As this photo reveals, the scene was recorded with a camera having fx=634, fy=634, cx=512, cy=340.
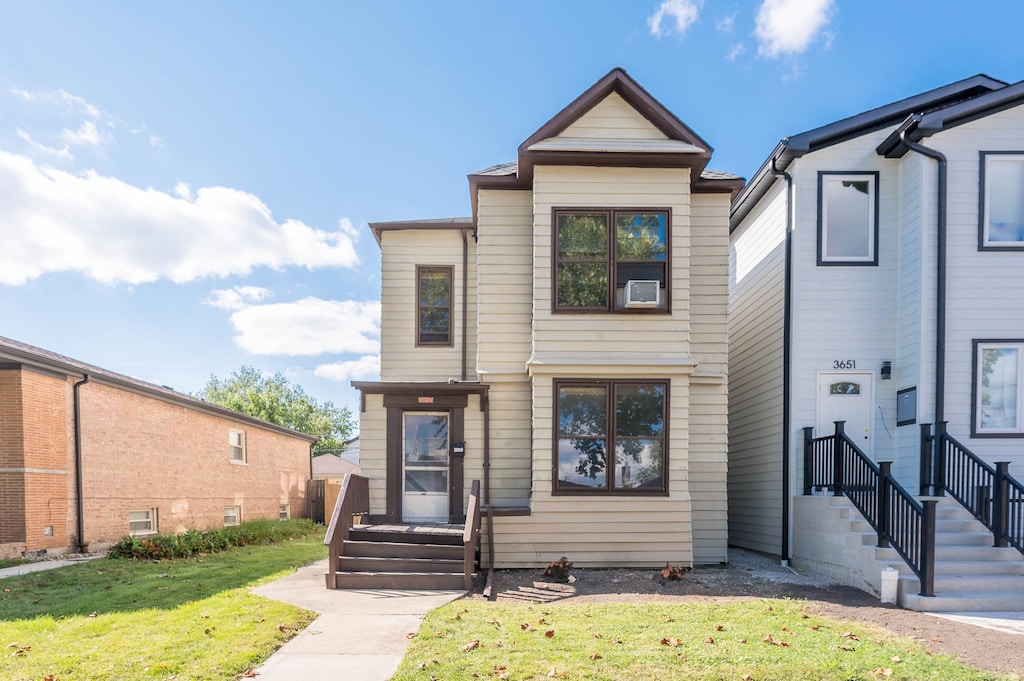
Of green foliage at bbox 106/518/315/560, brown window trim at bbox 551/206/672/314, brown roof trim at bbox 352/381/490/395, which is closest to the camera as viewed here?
brown window trim at bbox 551/206/672/314

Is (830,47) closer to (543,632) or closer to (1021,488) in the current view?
(1021,488)

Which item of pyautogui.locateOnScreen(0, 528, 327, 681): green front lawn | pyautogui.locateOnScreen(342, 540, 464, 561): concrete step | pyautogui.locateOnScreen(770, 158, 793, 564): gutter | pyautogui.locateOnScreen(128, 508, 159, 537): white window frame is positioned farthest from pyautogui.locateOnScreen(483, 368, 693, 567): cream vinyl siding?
pyautogui.locateOnScreen(128, 508, 159, 537): white window frame

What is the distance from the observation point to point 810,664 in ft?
17.3

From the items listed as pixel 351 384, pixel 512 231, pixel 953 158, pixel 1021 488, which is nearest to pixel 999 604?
pixel 1021 488

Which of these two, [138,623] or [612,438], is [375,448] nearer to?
[612,438]

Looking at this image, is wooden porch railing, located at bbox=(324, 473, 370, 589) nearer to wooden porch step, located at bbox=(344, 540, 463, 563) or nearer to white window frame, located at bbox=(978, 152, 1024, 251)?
wooden porch step, located at bbox=(344, 540, 463, 563)

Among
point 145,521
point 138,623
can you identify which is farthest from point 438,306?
point 145,521

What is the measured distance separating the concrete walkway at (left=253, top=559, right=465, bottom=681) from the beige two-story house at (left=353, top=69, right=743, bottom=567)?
2.27 m

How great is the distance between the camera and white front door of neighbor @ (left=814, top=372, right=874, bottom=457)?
35.3 feet

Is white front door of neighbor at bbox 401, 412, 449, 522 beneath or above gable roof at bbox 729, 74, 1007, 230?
beneath

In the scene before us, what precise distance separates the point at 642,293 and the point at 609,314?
60cm

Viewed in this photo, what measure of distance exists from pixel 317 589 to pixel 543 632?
3.82 m

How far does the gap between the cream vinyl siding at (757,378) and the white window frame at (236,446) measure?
1457 cm

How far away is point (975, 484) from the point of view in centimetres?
911
